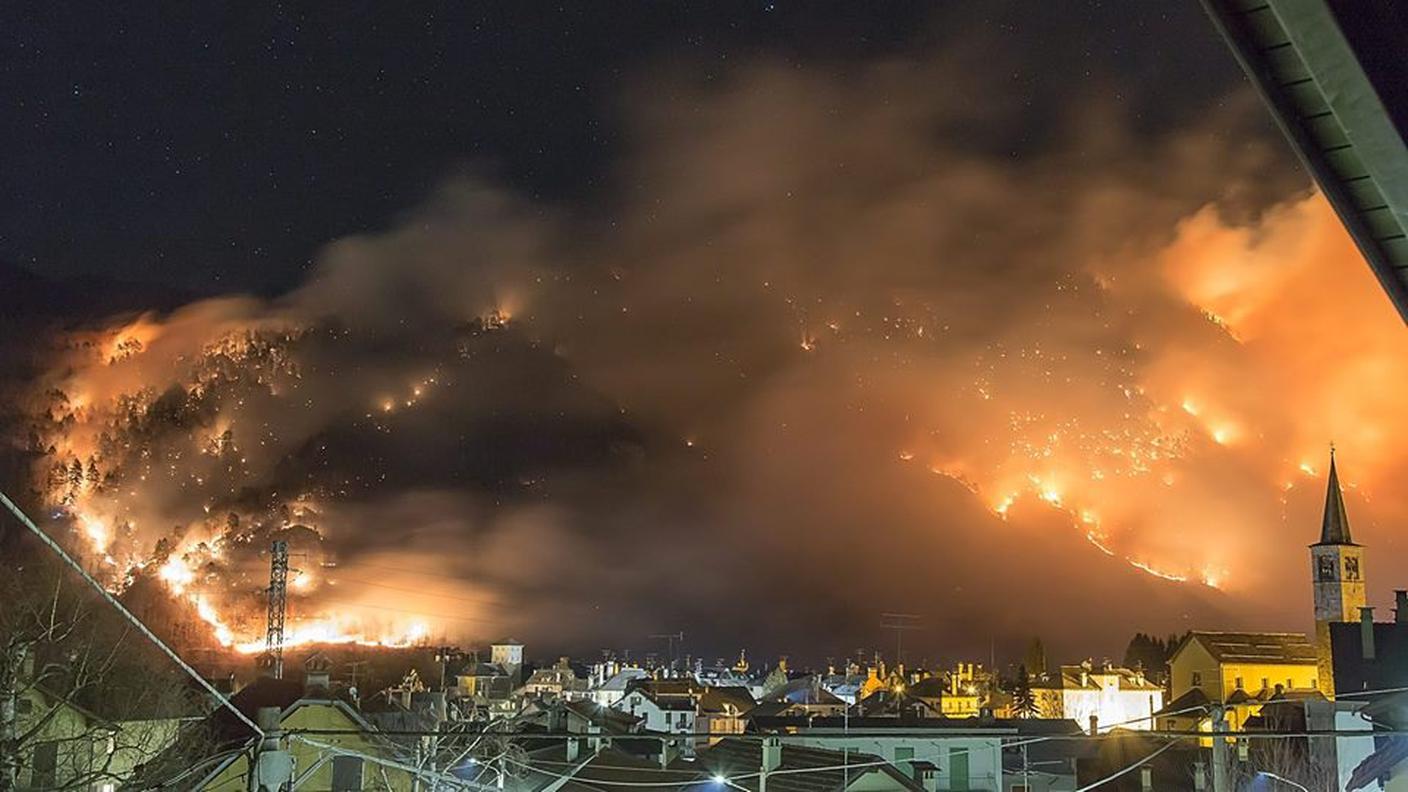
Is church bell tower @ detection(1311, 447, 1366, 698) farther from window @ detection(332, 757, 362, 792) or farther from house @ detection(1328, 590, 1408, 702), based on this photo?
window @ detection(332, 757, 362, 792)

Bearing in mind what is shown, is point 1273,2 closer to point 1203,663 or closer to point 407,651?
point 1203,663

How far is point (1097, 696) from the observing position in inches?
3543

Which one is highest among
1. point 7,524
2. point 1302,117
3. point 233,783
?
point 7,524

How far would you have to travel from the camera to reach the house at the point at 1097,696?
89.5 metres

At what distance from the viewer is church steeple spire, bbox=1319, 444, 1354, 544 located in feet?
231

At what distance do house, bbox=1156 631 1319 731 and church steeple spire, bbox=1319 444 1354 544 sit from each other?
43.4 ft

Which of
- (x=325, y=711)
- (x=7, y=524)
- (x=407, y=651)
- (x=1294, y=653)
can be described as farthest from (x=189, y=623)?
(x=1294, y=653)

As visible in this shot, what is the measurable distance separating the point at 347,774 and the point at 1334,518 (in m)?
61.7

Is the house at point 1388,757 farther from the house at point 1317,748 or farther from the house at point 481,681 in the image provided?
the house at point 481,681

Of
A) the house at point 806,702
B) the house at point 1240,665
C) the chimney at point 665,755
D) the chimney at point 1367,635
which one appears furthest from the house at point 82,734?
the house at point 1240,665

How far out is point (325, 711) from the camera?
35.2 m

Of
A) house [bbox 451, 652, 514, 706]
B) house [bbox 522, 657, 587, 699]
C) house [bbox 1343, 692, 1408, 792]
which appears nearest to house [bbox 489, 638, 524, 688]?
house [bbox 522, 657, 587, 699]

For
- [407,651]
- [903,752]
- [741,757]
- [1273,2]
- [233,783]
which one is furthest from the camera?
[407,651]

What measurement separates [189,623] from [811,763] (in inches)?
2678
